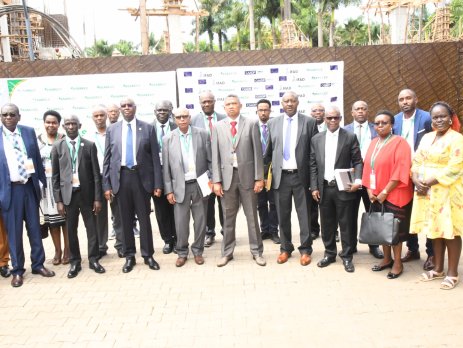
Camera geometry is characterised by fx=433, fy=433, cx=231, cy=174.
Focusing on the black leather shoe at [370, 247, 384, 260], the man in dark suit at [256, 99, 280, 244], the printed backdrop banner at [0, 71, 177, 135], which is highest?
the printed backdrop banner at [0, 71, 177, 135]

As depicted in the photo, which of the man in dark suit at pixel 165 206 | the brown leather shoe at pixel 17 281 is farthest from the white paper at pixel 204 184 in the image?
the brown leather shoe at pixel 17 281

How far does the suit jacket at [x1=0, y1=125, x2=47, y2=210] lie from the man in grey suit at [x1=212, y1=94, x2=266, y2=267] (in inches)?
79.4

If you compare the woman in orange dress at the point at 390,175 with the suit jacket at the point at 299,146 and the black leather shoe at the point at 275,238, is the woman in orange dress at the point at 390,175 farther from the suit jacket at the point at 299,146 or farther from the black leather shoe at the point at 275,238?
the black leather shoe at the point at 275,238

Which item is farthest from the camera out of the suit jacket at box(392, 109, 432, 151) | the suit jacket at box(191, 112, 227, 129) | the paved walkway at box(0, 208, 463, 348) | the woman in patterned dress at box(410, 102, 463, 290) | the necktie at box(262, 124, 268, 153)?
the suit jacket at box(191, 112, 227, 129)

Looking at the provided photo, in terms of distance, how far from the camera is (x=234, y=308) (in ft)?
12.9

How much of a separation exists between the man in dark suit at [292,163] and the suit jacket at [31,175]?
2718 mm

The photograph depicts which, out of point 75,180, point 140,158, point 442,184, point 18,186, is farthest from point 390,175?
point 18,186

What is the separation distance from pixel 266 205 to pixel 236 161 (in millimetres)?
1343

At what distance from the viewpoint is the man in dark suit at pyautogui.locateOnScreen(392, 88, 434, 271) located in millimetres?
4816

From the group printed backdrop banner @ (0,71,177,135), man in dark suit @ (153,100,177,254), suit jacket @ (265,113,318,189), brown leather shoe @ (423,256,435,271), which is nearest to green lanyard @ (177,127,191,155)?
man in dark suit @ (153,100,177,254)

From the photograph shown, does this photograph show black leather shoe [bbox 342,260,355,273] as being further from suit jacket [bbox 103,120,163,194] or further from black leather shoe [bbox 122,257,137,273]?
black leather shoe [bbox 122,257,137,273]

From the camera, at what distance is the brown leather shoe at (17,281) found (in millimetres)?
4754

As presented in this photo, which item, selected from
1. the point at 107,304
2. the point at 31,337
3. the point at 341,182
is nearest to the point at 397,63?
the point at 341,182

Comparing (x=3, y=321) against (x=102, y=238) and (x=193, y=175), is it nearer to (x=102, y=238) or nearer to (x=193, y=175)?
(x=102, y=238)
